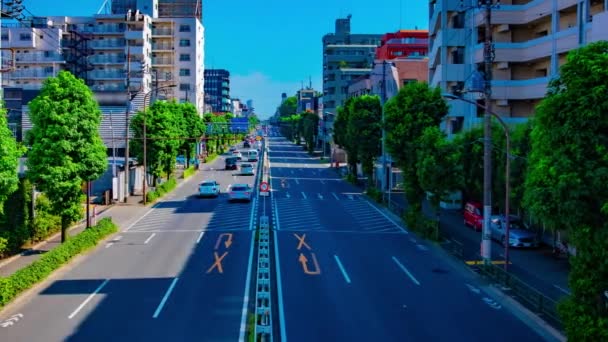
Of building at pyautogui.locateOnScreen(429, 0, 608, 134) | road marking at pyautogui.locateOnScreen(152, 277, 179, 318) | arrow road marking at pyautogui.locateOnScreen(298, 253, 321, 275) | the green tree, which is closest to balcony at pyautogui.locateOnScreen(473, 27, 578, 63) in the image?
building at pyautogui.locateOnScreen(429, 0, 608, 134)

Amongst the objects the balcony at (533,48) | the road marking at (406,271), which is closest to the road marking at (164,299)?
the road marking at (406,271)

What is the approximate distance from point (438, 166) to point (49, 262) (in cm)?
1807

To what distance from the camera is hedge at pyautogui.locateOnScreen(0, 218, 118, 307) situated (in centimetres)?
2048

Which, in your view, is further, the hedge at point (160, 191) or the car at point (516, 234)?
the hedge at point (160, 191)

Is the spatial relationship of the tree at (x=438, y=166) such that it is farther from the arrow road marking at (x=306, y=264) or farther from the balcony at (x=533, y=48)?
the balcony at (x=533, y=48)

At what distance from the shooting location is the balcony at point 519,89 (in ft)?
134

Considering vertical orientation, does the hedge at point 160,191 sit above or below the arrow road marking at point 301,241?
above

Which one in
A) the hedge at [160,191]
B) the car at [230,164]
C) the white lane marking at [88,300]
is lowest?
the white lane marking at [88,300]

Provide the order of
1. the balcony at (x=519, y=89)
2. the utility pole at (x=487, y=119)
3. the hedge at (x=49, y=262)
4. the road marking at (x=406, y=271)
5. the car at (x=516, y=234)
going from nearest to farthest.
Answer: the hedge at (x=49, y=262) → the road marking at (x=406, y=271) → the utility pole at (x=487, y=119) → the car at (x=516, y=234) → the balcony at (x=519, y=89)

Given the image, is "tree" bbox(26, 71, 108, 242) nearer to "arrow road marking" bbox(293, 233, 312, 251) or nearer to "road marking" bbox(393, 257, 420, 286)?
"arrow road marking" bbox(293, 233, 312, 251)

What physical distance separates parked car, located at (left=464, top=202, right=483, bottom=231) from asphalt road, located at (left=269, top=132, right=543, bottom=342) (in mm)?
4217

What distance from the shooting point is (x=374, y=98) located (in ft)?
196

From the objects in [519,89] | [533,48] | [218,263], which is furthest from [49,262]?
[533,48]

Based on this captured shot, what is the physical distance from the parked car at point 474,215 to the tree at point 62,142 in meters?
20.9
